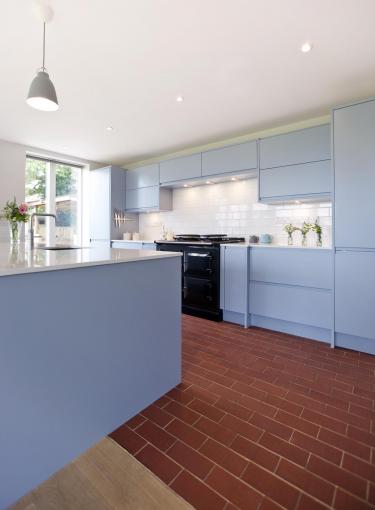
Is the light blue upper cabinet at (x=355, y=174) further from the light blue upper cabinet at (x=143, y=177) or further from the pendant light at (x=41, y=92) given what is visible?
the light blue upper cabinet at (x=143, y=177)

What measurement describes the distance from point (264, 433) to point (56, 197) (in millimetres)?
4574

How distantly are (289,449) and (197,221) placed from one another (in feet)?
11.0

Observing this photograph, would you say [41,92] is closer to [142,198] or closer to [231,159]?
[231,159]

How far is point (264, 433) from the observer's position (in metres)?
1.51

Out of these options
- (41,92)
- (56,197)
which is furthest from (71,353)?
(56,197)

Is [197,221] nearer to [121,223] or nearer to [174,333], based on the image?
[121,223]

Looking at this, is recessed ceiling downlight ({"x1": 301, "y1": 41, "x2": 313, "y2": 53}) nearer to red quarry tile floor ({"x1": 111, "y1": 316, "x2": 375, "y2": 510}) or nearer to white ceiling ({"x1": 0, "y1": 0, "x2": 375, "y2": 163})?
white ceiling ({"x1": 0, "y1": 0, "x2": 375, "y2": 163})

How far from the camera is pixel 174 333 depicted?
1953 mm

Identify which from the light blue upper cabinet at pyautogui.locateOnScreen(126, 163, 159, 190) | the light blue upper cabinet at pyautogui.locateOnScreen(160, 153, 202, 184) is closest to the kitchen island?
the light blue upper cabinet at pyautogui.locateOnScreen(160, 153, 202, 184)

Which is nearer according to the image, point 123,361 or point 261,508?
point 261,508

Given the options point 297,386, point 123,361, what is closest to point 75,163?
point 123,361

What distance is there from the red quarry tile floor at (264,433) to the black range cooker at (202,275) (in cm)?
110

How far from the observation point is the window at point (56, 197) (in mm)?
4383

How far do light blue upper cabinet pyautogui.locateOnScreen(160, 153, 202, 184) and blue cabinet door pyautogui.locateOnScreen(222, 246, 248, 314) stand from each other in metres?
1.32
